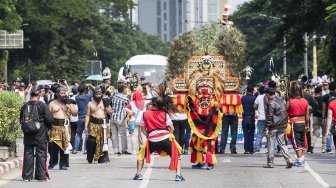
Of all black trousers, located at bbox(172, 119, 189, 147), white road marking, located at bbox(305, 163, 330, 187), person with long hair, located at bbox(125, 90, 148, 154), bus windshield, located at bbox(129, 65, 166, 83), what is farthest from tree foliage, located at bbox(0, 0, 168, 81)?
white road marking, located at bbox(305, 163, 330, 187)

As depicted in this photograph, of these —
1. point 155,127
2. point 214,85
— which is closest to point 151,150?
point 155,127

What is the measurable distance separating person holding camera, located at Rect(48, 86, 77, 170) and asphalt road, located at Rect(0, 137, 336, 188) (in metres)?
0.42

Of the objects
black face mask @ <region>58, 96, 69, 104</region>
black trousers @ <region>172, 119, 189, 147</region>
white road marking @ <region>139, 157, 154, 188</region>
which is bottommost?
white road marking @ <region>139, 157, 154, 188</region>

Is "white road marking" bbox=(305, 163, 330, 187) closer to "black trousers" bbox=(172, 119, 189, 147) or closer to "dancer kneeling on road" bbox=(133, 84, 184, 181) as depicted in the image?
"dancer kneeling on road" bbox=(133, 84, 184, 181)

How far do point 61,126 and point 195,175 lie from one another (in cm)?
319

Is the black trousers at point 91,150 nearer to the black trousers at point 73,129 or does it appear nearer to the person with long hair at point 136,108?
the person with long hair at point 136,108

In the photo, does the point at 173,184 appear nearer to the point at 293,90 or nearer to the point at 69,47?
the point at 293,90

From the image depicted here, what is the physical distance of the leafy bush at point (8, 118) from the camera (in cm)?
2523

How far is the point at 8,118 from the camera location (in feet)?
84.0

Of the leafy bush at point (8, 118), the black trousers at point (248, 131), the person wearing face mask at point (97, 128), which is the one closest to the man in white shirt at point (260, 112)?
the black trousers at point (248, 131)

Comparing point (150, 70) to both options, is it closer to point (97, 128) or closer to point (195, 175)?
point (97, 128)

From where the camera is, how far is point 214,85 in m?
23.8

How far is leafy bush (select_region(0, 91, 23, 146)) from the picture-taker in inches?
993

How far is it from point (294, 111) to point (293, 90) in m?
0.44
